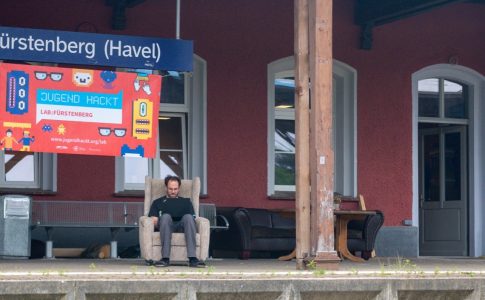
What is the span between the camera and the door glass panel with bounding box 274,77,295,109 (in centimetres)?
1645

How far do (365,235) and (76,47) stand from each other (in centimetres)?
433

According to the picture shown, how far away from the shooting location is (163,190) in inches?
536

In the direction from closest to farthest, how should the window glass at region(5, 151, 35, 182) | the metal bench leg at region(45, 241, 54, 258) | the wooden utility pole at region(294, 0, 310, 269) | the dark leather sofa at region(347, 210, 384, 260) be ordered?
the wooden utility pole at region(294, 0, 310, 269) → the metal bench leg at region(45, 241, 54, 258) → the window glass at region(5, 151, 35, 182) → the dark leather sofa at region(347, 210, 384, 260)

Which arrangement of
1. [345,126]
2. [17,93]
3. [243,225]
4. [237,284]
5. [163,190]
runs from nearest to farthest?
1. [237,284]
2. [17,93]
3. [163,190]
4. [243,225]
5. [345,126]

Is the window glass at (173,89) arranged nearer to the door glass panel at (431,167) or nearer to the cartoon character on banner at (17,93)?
the cartoon character on banner at (17,93)

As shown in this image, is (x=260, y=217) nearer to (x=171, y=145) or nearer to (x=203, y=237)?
(x=171, y=145)

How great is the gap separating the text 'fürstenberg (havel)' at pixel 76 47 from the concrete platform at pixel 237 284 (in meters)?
2.53

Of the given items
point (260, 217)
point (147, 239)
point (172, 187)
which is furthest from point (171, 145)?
point (147, 239)

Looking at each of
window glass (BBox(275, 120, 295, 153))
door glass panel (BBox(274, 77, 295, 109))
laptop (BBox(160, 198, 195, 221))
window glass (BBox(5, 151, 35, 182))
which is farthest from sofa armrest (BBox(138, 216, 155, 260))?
door glass panel (BBox(274, 77, 295, 109))

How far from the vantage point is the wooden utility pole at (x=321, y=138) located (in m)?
12.1

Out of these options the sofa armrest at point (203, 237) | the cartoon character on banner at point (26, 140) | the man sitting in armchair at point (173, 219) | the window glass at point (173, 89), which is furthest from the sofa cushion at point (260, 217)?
the cartoon character on banner at point (26, 140)

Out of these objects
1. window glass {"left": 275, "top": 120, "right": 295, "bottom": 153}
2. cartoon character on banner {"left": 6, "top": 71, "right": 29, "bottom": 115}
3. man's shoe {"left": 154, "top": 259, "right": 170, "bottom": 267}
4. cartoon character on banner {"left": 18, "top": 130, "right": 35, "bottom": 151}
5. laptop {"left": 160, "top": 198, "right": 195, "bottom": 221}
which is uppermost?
cartoon character on banner {"left": 6, "top": 71, "right": 29, "bottom": 115}

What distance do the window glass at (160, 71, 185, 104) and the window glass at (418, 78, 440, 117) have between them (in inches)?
135

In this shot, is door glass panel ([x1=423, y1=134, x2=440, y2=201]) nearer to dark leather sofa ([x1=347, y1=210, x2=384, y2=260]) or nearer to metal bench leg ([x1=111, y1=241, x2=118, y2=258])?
dark leather sofa ([x1=347, y1=210, x2=384, y2=260])
